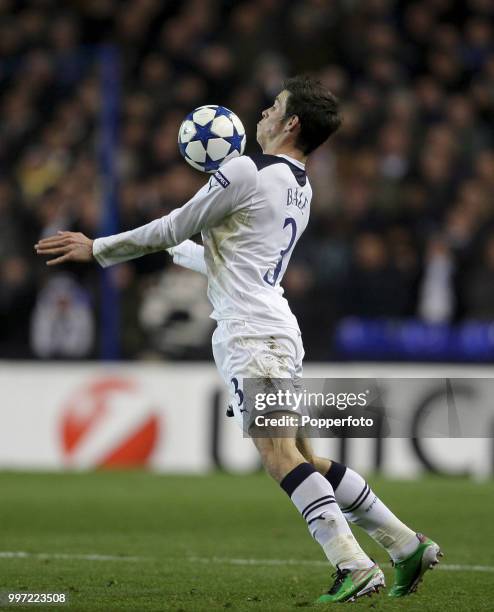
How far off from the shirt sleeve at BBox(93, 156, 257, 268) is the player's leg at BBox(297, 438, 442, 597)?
105cm

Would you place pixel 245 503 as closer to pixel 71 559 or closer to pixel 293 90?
pixel 71 559

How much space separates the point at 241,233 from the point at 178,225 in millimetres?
292

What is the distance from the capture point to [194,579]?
22.2ft

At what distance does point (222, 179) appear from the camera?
588 cm

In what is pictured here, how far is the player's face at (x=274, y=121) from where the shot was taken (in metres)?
6.12

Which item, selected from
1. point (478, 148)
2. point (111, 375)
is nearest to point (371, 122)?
point (478, 148)

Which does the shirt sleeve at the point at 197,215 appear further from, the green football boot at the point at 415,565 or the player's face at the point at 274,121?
the green football boot at the point at 415,565

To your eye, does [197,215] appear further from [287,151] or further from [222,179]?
[287,151]

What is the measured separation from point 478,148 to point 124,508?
7222 millimetres

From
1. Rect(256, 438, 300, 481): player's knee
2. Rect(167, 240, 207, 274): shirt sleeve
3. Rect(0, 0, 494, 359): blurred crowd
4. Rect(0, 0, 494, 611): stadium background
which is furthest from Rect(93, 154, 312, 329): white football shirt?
Rect(0, 0, 494, 359): blurred crowd

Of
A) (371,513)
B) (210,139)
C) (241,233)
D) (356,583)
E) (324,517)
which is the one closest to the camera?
(356,583)

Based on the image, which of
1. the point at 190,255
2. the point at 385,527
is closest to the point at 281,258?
the point at 190,255

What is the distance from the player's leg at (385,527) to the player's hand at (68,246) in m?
1.25

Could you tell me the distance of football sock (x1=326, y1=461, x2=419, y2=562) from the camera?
608 cm
